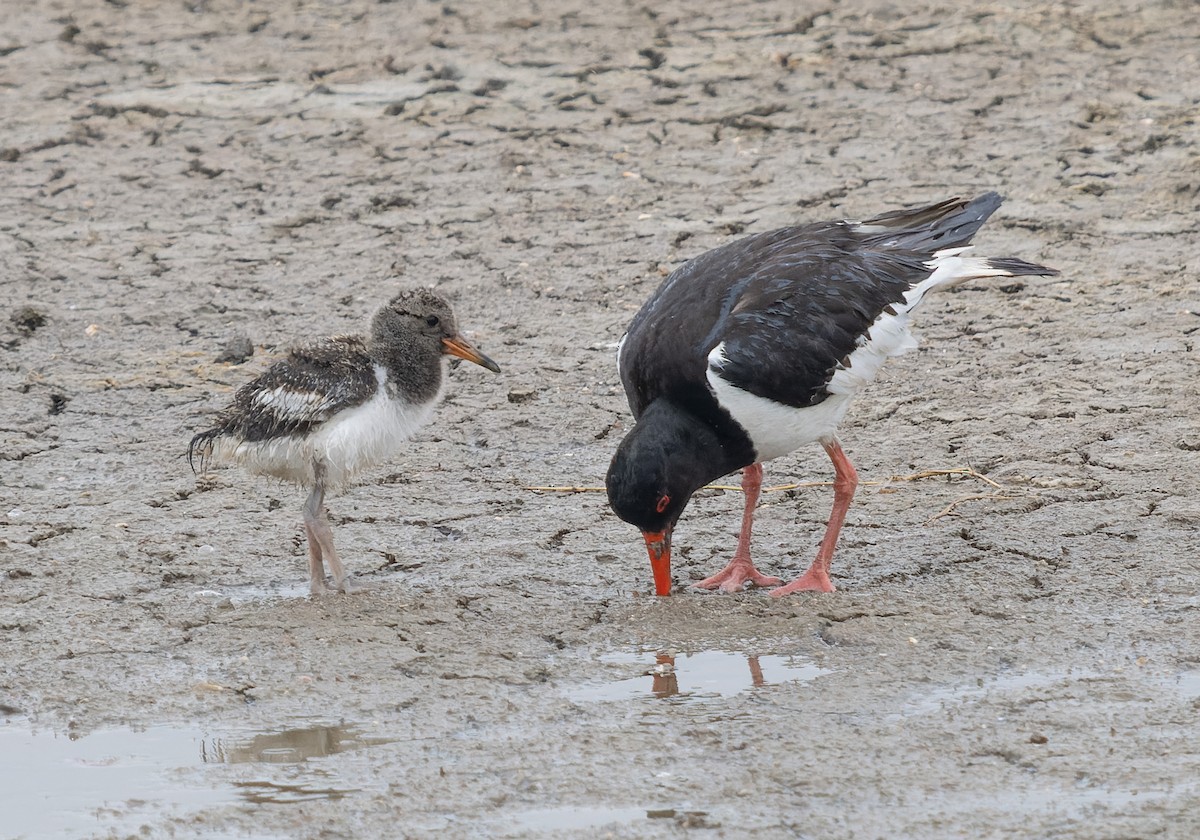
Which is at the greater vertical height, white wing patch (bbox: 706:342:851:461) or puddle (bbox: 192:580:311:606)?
white wing patch (bbox: 706:342:851:461)

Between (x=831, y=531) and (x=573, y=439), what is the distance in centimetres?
187

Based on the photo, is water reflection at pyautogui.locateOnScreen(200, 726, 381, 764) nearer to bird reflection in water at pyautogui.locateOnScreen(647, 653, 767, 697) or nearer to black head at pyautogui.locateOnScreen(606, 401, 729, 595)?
bird reflection in water at pyautogui.locateOnScreen(647, 653, 767, 697)

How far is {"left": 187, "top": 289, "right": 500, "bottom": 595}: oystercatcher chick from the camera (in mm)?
6312

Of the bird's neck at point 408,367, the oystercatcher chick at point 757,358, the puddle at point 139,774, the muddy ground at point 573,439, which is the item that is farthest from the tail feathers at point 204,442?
the oystercatcher chick at point 757,358

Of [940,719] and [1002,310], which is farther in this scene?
[1002,310]

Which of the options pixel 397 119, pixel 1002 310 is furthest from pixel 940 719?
pixel 397 119

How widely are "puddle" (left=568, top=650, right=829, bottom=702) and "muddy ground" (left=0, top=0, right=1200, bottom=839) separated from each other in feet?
0.06

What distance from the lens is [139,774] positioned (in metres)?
4.96

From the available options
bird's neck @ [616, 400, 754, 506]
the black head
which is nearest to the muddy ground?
the black head

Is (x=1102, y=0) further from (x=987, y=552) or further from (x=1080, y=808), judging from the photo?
(x=1080, y=808)

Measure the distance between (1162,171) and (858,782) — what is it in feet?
22.4

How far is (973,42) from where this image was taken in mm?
12305

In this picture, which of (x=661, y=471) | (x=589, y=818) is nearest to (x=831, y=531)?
(x=661, y=471)

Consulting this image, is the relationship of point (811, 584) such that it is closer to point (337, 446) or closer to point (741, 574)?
point (741, 574)
